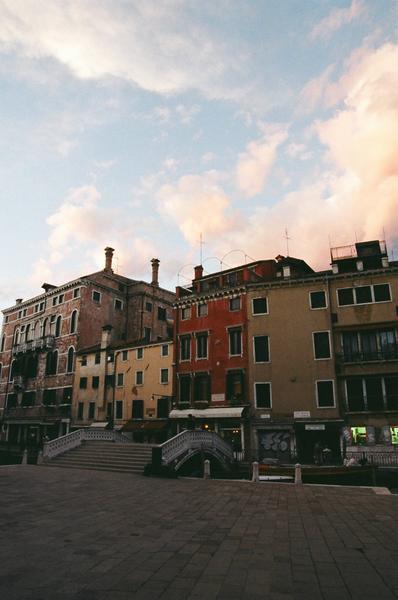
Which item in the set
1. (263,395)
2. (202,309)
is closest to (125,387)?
(202,309)

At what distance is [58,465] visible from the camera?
2489cm

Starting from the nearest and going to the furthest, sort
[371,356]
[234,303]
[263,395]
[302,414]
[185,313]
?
[371,356] < [302,414] < [263,395] < [234,303] < [185,313]

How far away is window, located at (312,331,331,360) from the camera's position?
29828 mm

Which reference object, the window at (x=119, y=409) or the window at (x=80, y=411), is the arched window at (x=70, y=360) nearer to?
the window at (x=80, y=411)

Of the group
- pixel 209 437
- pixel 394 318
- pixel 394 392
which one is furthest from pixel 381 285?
pixel 209 437

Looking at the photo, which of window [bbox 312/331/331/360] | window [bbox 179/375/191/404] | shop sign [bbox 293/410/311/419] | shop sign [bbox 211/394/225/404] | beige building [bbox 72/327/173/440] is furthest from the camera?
beige building [bbox 72/327/173/440]

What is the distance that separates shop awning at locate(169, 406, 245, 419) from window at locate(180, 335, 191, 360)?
4514 millimetres

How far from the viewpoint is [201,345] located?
3497 centimetres

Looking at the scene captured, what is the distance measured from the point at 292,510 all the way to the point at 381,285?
21.0m

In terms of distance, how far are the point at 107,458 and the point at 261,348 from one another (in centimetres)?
1388

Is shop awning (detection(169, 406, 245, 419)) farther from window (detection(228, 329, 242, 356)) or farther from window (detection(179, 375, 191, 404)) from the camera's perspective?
window (detection(228, 329, 242, 356))

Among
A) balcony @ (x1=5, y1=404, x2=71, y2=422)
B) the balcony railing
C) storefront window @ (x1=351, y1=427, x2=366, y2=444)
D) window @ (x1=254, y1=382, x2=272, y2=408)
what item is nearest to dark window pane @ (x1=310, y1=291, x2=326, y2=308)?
the balcony railing

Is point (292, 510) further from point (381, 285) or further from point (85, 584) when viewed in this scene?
point (381, 285)

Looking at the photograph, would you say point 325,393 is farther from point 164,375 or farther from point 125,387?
point 125,387
